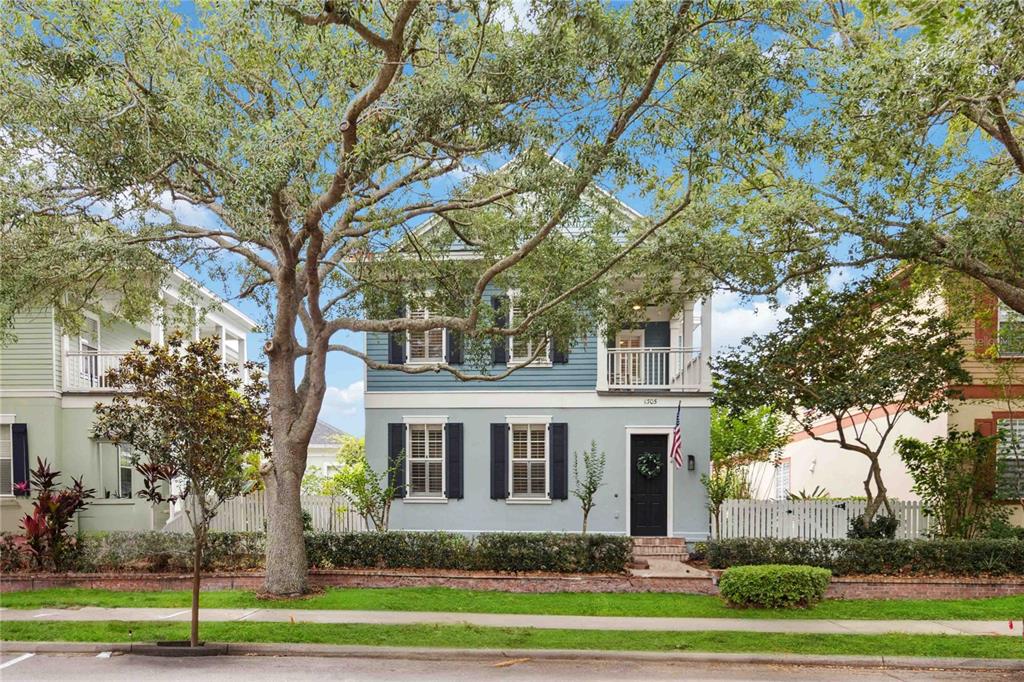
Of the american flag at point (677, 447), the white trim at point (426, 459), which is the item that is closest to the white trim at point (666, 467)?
the american flag at point (677, 447)

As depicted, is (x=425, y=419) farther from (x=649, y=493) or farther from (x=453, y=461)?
(x=649, y=493)

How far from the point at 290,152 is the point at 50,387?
537 inches

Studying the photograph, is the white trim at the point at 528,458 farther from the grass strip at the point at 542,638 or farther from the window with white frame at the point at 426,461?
the grass strip at the point at 542,638

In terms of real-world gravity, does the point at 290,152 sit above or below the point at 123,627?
above

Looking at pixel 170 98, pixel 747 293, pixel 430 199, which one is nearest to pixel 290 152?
pixel 170 98

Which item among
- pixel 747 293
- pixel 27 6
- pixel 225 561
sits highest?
pixel 27 6

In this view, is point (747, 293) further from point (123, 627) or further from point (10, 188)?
point (10, 188)

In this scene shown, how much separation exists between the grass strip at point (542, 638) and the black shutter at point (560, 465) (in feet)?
23.8

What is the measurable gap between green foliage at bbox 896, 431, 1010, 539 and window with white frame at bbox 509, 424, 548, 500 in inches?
305

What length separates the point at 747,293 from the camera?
1378cm

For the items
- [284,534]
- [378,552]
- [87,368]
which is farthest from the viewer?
[87,368]

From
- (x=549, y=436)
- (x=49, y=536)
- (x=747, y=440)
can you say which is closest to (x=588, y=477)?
(x=549, y=436)

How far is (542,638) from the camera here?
985cm

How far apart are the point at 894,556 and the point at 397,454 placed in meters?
10.6
